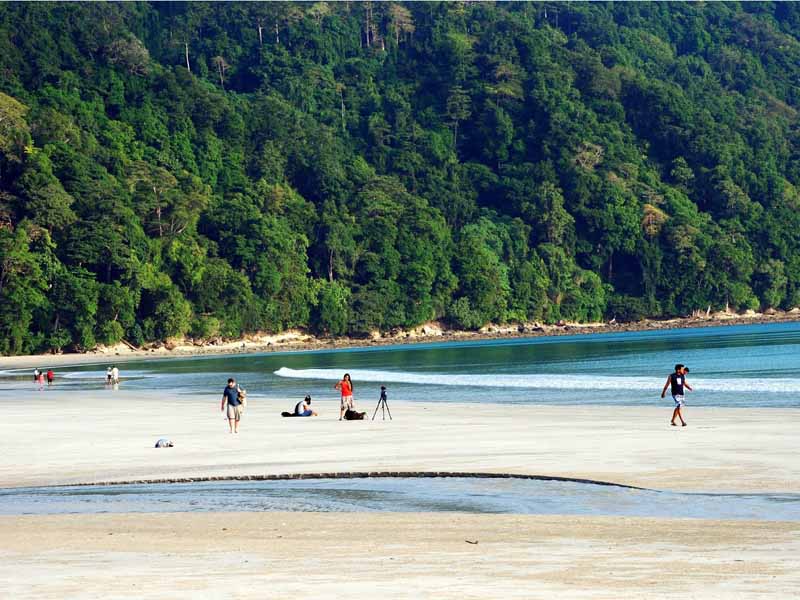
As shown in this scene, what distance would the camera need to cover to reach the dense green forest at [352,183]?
112m

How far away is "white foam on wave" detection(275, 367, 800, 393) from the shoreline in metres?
35.3

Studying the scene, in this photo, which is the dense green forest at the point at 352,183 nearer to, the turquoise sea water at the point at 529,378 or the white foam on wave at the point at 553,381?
the turquoise sea water at the point at 529,378

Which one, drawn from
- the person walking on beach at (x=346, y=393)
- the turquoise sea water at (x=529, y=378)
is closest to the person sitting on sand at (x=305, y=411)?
the person walking on beach at (x=346, y=393)

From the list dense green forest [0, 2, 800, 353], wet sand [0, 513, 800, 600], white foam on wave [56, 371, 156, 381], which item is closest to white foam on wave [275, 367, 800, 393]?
white foam on wave [56, 371, 156, 381]

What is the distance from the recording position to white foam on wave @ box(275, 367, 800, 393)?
137 feet

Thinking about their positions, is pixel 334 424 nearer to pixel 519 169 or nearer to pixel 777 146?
pixel 519 169

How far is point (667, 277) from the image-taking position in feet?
513

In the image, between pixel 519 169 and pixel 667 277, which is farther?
pixel 519 169

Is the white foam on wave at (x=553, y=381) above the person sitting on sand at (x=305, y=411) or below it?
above

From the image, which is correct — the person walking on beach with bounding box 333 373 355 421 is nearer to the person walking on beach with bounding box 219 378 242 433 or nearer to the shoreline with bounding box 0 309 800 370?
the person walking on beach with bounding box 219 378 242 433

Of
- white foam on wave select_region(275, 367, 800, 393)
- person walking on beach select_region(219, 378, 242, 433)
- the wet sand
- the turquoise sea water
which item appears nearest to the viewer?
the wet sand

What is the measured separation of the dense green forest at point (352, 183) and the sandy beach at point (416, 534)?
82.4m

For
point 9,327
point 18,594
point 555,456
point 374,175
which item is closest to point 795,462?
point 555,456

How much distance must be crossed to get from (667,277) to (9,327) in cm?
9107
